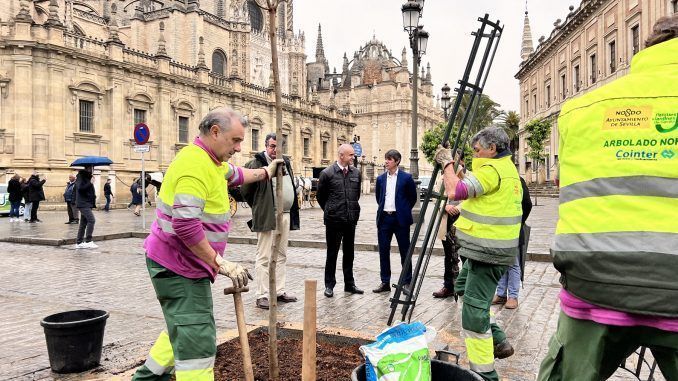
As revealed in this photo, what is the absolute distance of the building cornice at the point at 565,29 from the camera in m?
33.3

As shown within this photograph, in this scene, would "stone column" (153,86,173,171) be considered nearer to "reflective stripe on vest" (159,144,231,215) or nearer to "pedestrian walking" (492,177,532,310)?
"pedestrian walking" (492,177,532,310)

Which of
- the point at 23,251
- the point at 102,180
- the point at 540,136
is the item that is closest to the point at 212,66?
the point at 102,180

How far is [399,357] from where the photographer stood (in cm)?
252

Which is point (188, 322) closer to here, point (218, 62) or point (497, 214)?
point (497, 214)

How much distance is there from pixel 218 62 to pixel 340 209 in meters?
45.8

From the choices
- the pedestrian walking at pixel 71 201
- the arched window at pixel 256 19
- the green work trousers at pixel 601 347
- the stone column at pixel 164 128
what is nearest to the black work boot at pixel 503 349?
the green work trousers at pixel 601 347

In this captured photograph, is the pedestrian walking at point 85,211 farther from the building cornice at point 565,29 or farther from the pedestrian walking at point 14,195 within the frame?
the building cornice at point 565,29

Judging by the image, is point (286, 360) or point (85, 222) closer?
point (286, 360)

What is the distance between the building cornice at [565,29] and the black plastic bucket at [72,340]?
36.3 meters

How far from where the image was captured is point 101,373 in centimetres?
401

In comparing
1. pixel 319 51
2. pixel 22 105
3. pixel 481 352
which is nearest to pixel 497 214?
pixel 481 352

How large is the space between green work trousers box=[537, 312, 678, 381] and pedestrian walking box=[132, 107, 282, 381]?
1.77m

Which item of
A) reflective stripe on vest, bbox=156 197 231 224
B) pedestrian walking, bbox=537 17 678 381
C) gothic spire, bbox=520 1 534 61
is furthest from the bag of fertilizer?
gothic spire, bbox=520 1 534 61

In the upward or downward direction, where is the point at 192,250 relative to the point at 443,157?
downward
